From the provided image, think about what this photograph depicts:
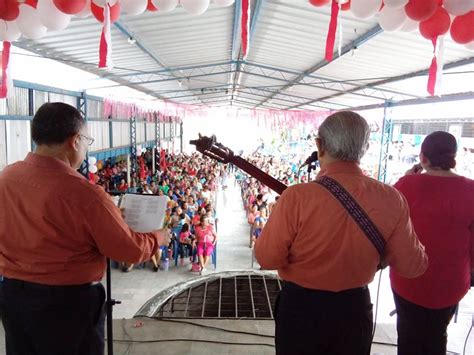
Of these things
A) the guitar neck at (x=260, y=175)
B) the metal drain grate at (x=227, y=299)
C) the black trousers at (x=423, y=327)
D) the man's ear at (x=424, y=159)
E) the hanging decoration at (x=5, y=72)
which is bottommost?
the metal drain grate at (x=227, y=299)

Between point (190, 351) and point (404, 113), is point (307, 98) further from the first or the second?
point (190, 351)

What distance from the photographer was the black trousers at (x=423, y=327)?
73.4 inches

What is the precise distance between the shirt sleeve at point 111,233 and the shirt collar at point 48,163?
0.17 m

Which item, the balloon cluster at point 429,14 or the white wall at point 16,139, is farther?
the white wall at point 16,139

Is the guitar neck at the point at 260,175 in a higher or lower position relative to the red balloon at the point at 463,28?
lower

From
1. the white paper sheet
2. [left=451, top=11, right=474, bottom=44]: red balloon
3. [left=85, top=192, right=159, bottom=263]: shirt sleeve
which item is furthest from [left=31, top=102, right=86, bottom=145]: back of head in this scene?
[left=451, top=11, right=474, bottom=44]: red balloon

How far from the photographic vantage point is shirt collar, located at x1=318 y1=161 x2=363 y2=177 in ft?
4.49

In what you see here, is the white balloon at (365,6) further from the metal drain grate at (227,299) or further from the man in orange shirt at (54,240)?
the metal drain grate at (227,299)

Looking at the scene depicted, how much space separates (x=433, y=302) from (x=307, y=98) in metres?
14.4

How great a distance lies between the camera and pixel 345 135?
136 cm

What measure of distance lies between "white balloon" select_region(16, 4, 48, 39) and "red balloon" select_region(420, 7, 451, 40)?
9.54 feet

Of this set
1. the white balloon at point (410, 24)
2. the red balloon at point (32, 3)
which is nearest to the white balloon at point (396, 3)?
the white balloon at point (410, 24)

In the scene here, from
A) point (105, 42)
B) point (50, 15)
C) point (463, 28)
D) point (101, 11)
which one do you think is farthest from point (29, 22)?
point (463, 28)

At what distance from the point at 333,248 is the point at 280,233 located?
200 mm
